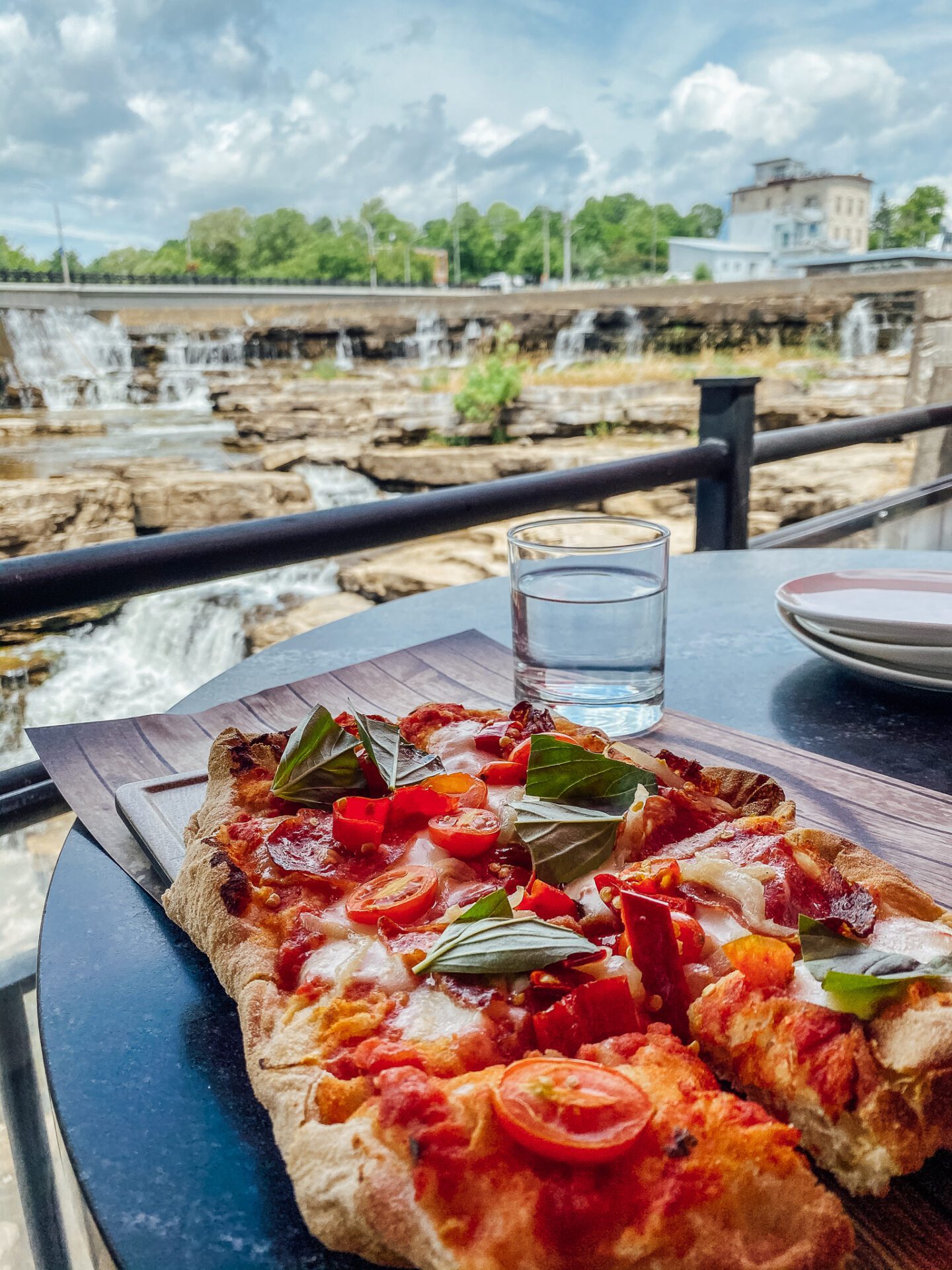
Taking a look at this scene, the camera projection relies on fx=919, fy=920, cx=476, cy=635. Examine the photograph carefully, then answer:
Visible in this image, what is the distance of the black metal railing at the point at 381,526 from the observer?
115 centimetres

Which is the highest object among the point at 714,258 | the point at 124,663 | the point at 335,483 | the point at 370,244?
the point at 370,244

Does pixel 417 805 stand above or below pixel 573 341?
below

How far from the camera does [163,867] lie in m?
0.67

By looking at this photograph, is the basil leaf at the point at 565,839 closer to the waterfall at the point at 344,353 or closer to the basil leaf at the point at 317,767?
the basil leaf at the point at 317,767

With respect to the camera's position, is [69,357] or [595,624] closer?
[595,624]

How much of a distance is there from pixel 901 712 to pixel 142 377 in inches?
642

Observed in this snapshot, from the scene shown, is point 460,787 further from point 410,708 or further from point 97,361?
point 97,361

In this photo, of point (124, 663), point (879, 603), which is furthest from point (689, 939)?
point (124, 663)

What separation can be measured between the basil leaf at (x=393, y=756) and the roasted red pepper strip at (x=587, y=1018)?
0.80ft

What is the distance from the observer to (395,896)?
56cm

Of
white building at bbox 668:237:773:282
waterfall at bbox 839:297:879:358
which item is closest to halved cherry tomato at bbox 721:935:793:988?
waterfall at bbox 839:297:879:358

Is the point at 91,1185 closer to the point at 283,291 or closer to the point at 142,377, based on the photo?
the point at 142,377

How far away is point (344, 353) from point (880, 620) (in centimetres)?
1705

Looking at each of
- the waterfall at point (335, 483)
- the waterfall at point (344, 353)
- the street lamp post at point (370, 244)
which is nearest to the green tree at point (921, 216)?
the street lamp post at point (370, 244)
